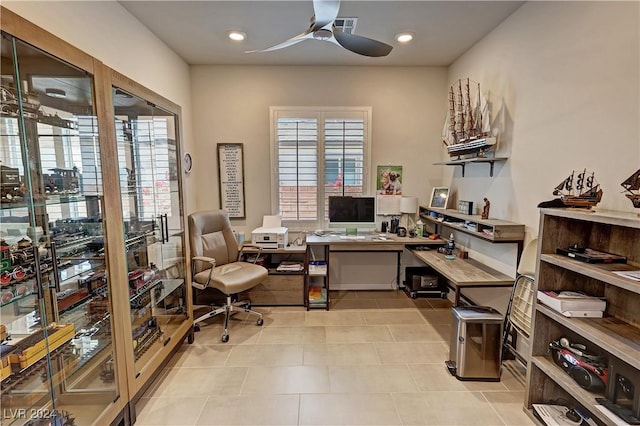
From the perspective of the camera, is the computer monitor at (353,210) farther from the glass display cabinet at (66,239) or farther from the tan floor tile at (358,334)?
the glass display cabinet at (66,239)

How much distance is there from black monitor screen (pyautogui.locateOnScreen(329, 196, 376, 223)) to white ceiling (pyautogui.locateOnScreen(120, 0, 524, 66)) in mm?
1662

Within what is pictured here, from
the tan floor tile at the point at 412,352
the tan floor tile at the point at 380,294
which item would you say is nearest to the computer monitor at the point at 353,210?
the tan floor tile at the point at 380,294

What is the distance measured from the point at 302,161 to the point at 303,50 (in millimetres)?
1275

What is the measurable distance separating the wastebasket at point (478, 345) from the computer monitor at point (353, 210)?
170cm

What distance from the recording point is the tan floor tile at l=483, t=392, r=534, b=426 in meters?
1.91

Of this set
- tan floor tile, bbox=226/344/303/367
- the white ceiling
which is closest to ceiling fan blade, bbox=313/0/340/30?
the white ceiling

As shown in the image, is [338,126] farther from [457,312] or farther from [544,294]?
[544,294]

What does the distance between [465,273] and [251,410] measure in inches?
79.7

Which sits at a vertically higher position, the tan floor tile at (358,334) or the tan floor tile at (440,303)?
the tan floor tile at (440,303)

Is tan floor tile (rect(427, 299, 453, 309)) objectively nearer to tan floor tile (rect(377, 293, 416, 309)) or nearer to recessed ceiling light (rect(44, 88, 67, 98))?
tan floor tile (rect(377, 293, 416, 309))

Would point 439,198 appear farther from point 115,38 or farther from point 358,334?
point 115,38

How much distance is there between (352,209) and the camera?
148 inches

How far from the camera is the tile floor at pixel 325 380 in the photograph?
6.40ft

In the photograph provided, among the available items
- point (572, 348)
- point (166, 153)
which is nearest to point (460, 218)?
point (572, 348)
